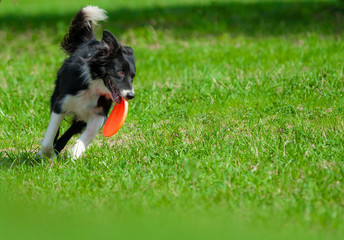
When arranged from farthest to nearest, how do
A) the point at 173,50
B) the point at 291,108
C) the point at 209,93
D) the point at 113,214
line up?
the point at 173,50 → the point at 209,93 → the point at 291,108 → the point at 113,214

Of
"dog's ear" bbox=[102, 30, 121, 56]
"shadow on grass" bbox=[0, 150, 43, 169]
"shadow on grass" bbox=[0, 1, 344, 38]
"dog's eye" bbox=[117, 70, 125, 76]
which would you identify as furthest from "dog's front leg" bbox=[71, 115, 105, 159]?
"shadow on grass" bbox=[0, 1, 344, 38]

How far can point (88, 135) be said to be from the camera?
5.20 m

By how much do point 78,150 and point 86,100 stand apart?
56 cm

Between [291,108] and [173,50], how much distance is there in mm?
4797

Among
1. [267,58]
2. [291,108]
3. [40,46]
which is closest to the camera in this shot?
[291,108]

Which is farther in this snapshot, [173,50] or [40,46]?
[40,46]

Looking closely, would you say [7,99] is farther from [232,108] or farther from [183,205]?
[183,205]

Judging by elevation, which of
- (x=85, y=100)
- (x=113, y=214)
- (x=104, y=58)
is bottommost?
(x=113, y=214)

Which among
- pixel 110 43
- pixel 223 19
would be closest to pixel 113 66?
pixel 110 43

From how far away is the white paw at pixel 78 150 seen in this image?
498cm

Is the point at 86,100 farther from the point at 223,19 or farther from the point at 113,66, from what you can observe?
the point at 223,19

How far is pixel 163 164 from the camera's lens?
4590 millimetres

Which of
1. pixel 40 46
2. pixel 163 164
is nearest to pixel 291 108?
pixel 163 164

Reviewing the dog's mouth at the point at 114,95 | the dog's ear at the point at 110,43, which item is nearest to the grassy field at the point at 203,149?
the dog's mouth at the point at 114,95
